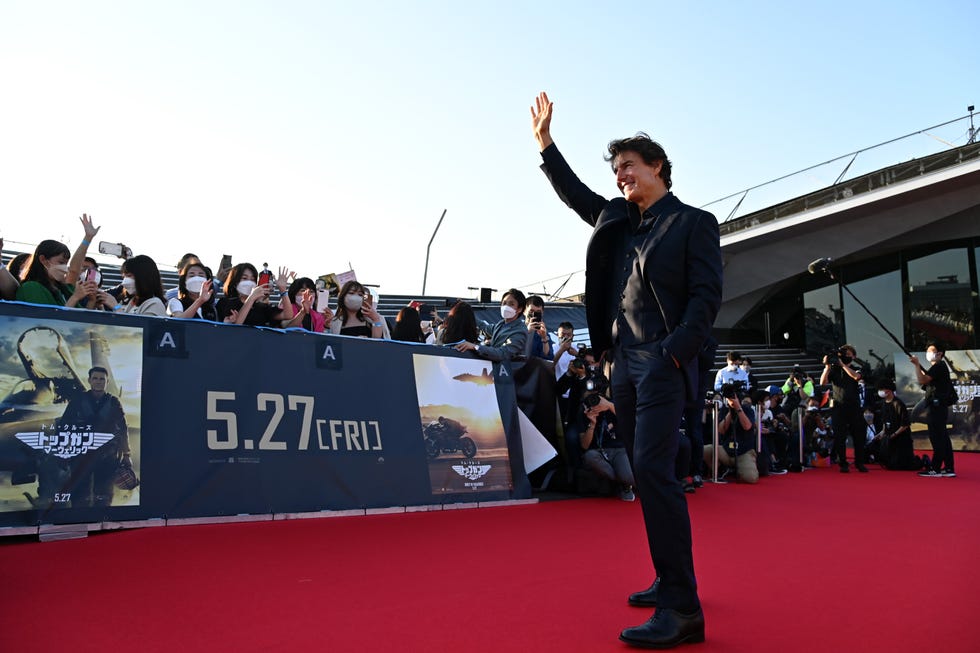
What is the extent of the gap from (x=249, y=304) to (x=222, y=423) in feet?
3.41

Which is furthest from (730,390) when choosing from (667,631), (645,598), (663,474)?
(667,631)

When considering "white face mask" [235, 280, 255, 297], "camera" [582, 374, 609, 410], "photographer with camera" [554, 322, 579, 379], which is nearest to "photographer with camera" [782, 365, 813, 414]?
"photographer with camera" [554, 322, 579, 379]

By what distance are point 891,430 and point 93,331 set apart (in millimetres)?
11811

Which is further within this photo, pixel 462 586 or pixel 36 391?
pixel 36 391

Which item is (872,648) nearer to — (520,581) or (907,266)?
(520,581)

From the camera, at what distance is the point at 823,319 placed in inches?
1068

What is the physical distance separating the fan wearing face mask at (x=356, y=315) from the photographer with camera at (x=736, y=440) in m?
5.04

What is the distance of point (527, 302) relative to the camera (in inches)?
316

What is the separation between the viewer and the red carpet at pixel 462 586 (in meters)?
2.52

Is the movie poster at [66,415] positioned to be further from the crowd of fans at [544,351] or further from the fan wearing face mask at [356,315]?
the fan wearing face mask at [356,315]

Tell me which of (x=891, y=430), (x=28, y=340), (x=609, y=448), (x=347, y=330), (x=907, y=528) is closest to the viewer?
(x=28, y=340)

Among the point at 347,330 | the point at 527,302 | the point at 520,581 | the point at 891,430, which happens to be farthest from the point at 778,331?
the point at 520,581

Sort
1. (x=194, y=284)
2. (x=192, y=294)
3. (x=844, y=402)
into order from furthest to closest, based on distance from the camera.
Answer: (x=844, y=402) → (x=192, y=294) → (x=194, y=284)

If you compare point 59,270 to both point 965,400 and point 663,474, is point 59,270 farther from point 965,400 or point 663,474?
point 965,400
